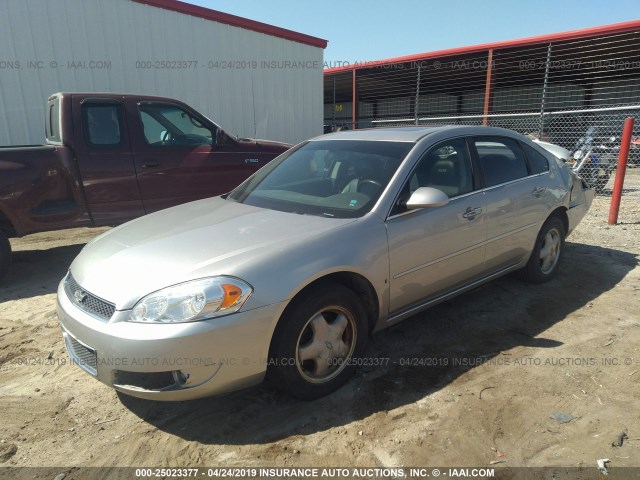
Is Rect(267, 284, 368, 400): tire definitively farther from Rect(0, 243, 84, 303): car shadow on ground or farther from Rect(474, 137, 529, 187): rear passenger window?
Rect(0, 243, 84, 303): car shadow on ground

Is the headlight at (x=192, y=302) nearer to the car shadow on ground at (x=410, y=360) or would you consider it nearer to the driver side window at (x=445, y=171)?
the car shadow on ground at (x=410, y=360)

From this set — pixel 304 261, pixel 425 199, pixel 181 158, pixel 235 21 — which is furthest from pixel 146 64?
pixel 304 261

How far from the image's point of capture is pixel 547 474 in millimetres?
2186

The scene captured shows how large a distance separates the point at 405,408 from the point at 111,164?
4.37m

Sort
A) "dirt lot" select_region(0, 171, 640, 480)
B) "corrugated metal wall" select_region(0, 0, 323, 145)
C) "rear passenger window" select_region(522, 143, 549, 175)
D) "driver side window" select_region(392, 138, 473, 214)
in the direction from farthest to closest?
"corrugated metal wall" select_region(0, 0, 323, 145) → "rear passenger window" select_region(522, 143, 549, 175) → "driver side window" select_region(392, 138, 473, 214) → "dirt lot" select_region(0, 171, 640, 480)

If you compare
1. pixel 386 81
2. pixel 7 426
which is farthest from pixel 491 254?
pixel 386 81

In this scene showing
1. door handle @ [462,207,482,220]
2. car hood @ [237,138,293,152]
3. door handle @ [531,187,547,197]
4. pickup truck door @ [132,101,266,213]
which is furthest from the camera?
car hood @ [237,138,293,152]

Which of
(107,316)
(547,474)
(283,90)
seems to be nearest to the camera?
(547,474)

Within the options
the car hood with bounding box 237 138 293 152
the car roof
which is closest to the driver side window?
the car roof

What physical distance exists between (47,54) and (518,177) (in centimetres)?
787

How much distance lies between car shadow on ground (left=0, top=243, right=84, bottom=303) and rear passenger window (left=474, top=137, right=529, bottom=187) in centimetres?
440

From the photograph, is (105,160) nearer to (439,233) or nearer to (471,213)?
(439,233)

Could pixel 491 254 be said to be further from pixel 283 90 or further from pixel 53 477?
pixel 283 90

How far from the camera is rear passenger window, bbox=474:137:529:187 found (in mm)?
3846
